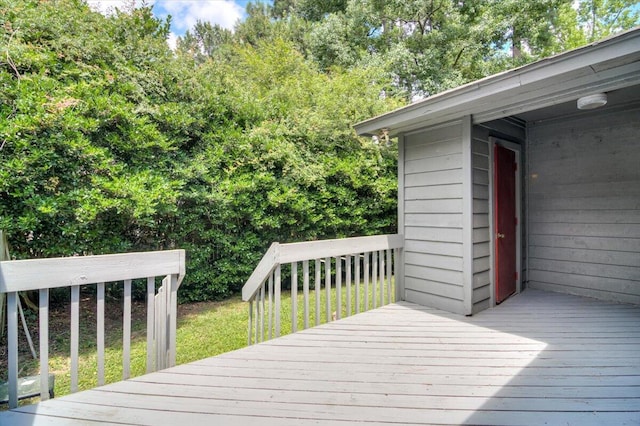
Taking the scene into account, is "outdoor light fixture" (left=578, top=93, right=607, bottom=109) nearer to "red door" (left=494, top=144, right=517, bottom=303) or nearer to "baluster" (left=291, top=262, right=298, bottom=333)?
"red door" (left=494, top=144, right=517, bottom=303)

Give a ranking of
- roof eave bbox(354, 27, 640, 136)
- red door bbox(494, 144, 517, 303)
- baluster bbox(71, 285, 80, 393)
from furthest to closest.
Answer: red door bbox(494, 144, 517, 303) → roof eave bbox(354, 27, 640, 136) → baluster bbox(71, 285, 80, 393)

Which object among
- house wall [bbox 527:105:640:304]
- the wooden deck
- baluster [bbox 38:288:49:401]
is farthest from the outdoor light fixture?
baluster [bbox 38:288:49:401]

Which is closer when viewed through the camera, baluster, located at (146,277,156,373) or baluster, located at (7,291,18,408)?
baluster, located at (7,291,18,408)

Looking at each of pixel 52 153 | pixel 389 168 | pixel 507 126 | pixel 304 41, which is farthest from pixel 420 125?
pixel 304 41

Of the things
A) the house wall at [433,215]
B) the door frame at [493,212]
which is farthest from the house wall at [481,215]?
the house wall at [433,215]

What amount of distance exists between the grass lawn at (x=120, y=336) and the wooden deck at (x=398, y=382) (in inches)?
41.1

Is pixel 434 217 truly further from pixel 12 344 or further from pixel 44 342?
pixel 12 344

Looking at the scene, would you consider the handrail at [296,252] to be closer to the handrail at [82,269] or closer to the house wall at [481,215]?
the handrail at [82,269]

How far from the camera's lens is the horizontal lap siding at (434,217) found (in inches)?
135

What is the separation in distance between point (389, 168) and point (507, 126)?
81.5 inches

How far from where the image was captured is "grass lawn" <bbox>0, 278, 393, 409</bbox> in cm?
296

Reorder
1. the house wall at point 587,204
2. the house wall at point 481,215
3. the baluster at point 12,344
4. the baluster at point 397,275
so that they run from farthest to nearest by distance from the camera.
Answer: the baluster at point 397,275 → the house wall at point 587,204 → the house wall at point 481,215 → the baluster at point 12,344

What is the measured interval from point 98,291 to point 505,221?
4.03 metres

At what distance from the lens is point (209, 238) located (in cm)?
457
